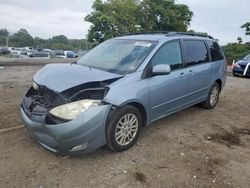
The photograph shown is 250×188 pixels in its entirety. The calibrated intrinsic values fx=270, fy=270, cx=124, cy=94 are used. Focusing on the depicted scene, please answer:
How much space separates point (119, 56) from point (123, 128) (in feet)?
4.32

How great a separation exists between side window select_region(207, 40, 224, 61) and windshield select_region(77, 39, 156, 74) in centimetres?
219

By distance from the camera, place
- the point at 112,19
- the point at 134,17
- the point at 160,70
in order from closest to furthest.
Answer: the point at 160,70 < the point at 112,19 < the point at 134,17

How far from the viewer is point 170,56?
4.84m

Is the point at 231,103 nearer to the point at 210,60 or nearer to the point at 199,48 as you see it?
the point at 210,60

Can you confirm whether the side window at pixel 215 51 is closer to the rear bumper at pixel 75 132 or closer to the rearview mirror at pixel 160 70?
the rearview mirror at pixel 160 70

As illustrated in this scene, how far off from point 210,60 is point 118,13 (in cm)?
3119

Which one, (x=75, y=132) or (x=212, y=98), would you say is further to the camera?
(x=212, y=98)

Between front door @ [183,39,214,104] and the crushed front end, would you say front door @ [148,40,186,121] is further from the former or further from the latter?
the crushed front end

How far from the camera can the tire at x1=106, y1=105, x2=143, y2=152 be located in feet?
12.2

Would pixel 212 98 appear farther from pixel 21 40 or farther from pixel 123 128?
pixel 21 40

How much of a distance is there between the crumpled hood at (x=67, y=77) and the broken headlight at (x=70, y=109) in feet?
0.88

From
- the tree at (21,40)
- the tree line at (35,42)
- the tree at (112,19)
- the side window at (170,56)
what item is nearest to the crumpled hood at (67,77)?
the side window at (170,56)

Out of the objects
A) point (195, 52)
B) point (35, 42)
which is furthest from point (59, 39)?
point (195, 52)

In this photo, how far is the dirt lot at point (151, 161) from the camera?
3297 millimetres
